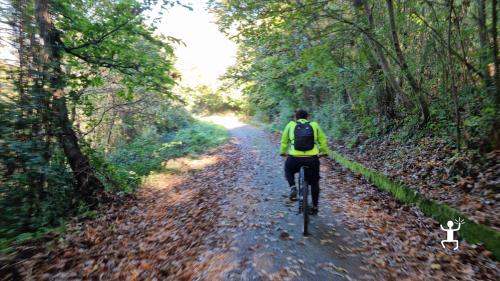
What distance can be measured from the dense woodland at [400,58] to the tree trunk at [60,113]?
207 inches

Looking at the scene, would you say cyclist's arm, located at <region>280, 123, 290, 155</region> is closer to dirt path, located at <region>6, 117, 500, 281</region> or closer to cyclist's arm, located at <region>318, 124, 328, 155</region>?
cyclist's arm, located at <region>318, 124, 328, 155</region>

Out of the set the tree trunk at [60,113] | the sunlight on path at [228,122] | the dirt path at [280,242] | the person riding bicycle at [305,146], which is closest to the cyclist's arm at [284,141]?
the person riding bicycle at [305,146]

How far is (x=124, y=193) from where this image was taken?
9602 millimetres

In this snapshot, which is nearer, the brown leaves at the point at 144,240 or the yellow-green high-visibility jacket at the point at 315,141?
the brown leaves at the point at 144,240

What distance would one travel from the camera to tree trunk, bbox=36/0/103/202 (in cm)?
756

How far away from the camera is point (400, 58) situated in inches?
393

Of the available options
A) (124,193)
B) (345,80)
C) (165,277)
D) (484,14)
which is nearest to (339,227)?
(165,277)

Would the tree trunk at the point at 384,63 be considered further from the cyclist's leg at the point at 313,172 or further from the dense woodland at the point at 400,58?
the cyclist's leg at the point at 313,172

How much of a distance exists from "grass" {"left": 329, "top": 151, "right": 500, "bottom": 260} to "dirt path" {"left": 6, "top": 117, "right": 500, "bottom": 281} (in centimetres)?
14

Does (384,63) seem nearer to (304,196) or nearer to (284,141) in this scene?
(284,141)

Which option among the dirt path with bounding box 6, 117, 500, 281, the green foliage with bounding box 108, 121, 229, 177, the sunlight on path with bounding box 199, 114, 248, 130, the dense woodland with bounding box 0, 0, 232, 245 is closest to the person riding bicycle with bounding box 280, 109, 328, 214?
the dirt path with bounding box 6, 117, 500, 281

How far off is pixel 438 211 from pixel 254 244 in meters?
3.41

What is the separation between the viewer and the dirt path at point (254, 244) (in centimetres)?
484

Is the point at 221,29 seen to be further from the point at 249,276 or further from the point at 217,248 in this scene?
the point at 249,276
